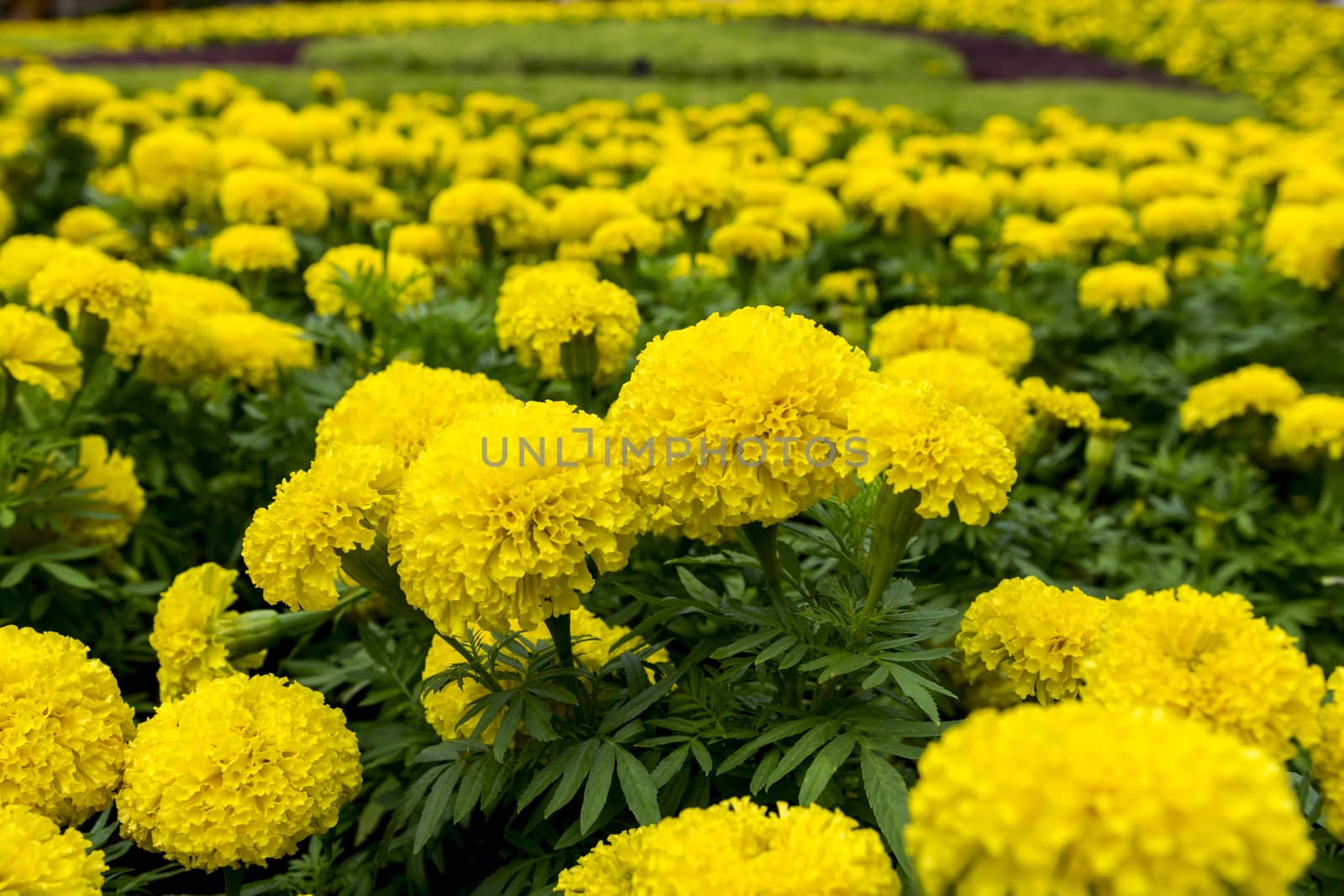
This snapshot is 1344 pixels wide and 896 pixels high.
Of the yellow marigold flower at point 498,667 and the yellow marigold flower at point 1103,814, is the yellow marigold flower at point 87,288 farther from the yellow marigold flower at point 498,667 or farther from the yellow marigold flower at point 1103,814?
the yellow marigold flower at point 1103,814

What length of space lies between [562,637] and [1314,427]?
2263mm

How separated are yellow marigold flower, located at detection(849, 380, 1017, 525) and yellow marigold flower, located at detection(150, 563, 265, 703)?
1.22m

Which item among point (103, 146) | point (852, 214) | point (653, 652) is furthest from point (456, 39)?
point (653, 652)

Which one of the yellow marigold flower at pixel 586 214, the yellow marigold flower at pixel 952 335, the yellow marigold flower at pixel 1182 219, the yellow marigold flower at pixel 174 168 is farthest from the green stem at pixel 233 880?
the yellow marigold flower at pixel 1182 219

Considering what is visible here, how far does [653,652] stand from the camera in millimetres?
1589

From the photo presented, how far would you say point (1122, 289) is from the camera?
325 cm

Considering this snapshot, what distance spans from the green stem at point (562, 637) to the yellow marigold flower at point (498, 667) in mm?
75

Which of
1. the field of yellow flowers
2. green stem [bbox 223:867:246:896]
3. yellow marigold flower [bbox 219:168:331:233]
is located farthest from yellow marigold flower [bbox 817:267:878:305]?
green stem [bbox 223:867:246:896]

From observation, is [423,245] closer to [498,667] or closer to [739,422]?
[498,667]

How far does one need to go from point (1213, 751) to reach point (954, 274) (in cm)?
295

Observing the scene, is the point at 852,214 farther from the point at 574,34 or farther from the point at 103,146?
the point at 574,34

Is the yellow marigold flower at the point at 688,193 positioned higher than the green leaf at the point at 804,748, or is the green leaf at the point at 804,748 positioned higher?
the yellow marigold flower at the point at 688,193

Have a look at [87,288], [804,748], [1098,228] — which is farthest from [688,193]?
[804,748]

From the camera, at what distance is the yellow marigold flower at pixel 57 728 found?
1.41 meters
